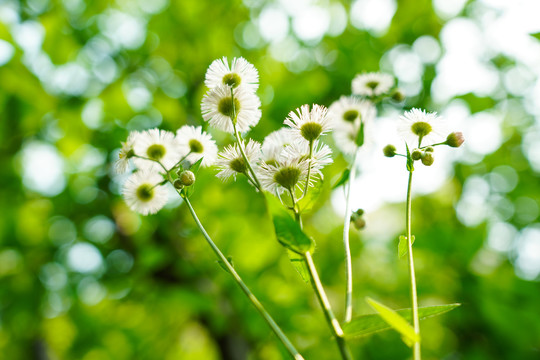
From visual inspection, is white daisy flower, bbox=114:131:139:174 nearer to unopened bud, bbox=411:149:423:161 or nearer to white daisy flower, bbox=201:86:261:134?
white daisy flower, bbox=201:86:261:134

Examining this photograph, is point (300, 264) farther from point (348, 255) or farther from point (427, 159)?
point (427, 159)

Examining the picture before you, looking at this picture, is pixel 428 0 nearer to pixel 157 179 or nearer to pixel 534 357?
pixel 157 179

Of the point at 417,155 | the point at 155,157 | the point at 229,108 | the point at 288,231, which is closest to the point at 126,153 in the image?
the point at 155,157

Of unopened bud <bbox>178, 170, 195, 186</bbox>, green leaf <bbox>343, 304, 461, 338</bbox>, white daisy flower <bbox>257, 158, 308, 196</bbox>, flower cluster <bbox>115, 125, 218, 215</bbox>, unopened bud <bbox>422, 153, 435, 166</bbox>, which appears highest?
flower cluster <bbox>115, 125, 218, 215</bbox>

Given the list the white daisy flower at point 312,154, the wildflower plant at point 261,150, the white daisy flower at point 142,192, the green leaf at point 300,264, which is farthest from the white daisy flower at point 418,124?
the white daisy flower at point 142,192

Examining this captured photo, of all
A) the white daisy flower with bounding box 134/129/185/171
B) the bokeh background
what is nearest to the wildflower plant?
the white daisy flower with bounding box 134/129/185/171

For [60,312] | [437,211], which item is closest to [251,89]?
[437,211]

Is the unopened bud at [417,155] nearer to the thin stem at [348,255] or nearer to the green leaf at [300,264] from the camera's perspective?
the thin stem at [348,255]
